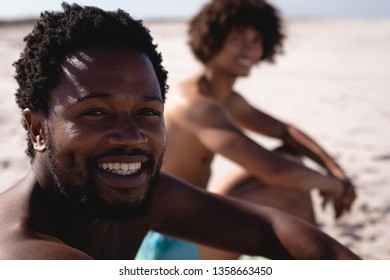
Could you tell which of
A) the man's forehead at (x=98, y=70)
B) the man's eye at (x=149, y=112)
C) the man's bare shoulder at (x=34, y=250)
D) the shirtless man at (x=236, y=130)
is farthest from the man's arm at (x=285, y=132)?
the man's bare shoulder at (x=34, y=250)

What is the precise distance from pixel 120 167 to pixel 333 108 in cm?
681

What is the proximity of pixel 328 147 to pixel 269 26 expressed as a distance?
257cm

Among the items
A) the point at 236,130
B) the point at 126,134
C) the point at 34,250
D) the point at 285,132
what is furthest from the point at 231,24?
the point at 34,250

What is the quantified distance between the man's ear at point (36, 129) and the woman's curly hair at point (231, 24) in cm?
193

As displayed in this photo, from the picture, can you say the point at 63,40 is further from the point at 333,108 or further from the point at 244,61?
the point at 333,108

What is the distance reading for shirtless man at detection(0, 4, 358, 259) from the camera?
1.48 m

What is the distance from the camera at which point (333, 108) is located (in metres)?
7.96

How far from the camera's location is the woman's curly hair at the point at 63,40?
5.08ft

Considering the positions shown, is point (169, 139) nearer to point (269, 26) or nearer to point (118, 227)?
point (269, 26)

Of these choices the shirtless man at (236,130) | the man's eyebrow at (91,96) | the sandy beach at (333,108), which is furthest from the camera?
the sandy beach at (333,108)

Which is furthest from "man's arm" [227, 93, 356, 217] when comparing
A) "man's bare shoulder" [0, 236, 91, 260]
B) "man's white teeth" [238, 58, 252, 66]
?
"man's bare shoulder" [0, 236, 91, 260]

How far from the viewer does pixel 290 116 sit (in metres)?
7.44

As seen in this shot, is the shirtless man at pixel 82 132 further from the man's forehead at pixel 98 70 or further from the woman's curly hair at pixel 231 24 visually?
the woman's curly hair at pixel 231 24
